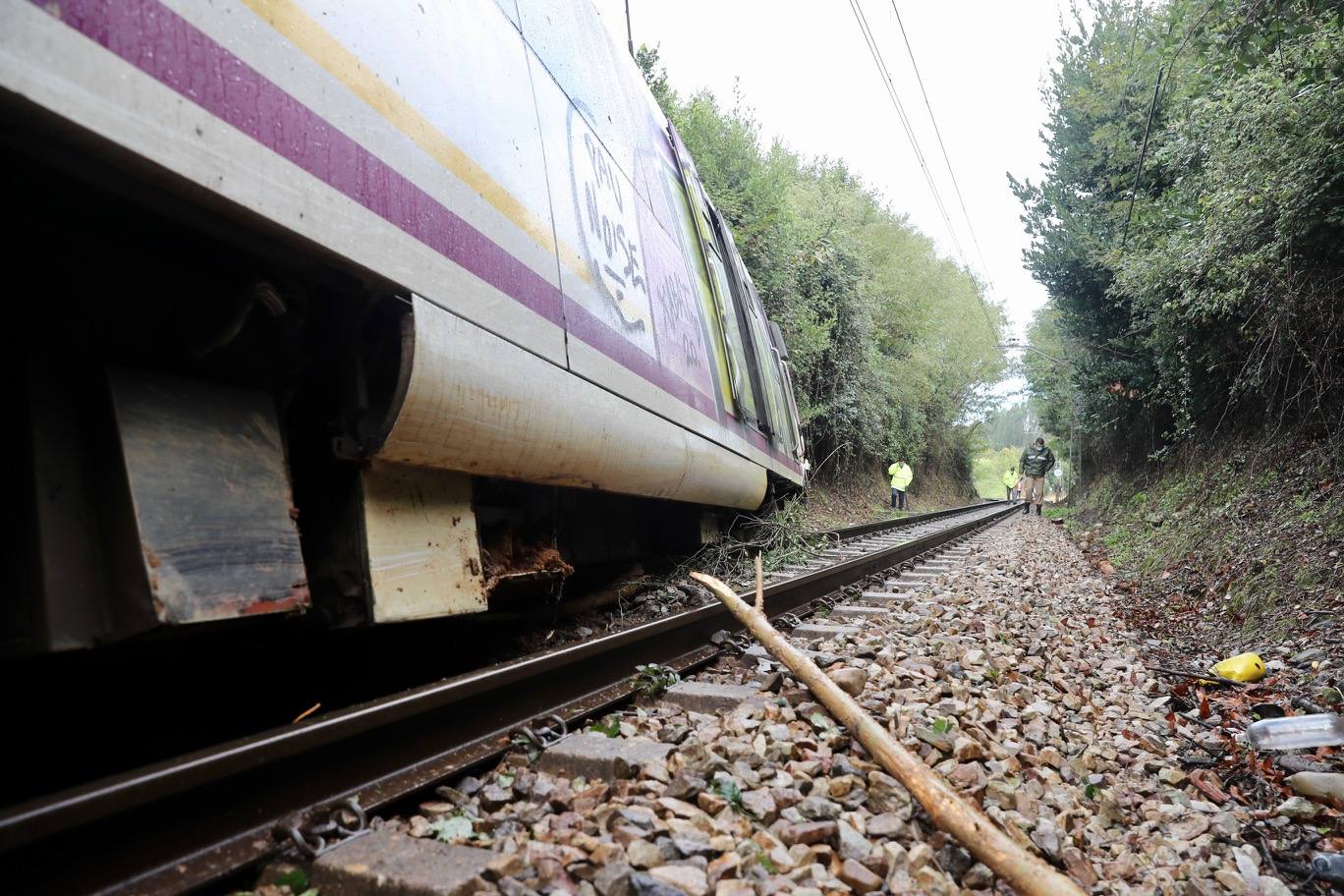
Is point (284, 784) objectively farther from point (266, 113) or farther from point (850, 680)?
point (850, 680)

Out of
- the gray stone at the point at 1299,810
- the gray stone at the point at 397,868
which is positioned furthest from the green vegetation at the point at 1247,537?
the gray stone at the point at 397,868

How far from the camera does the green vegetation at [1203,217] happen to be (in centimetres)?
→ 542

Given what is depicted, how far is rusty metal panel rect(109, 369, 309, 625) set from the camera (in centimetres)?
135

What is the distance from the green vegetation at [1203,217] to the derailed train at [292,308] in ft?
17.9

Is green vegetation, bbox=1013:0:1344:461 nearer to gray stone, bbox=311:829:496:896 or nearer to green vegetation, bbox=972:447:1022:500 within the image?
gray stone, bbox=311:829:496:896

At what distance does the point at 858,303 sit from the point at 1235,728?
16.1 meters

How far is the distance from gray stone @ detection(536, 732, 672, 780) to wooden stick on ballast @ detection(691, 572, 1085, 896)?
55cm

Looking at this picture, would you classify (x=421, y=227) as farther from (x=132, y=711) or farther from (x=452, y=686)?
(x=132, y=711)

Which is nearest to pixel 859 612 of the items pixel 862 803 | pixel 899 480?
pixel 862 803

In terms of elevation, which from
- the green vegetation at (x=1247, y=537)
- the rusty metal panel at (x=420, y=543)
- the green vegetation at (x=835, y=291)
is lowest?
the green vegetation at (x=1247, y=537)

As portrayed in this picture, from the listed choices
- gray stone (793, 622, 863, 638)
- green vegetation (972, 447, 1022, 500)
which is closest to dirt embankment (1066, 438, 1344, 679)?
gray stone (793, 622, 863, 638)

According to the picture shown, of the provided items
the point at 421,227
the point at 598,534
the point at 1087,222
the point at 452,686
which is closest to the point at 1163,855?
the point at 452,686

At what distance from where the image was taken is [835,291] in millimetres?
17359

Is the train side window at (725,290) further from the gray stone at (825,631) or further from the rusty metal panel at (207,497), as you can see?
the rusty metal panel at (207,497)
